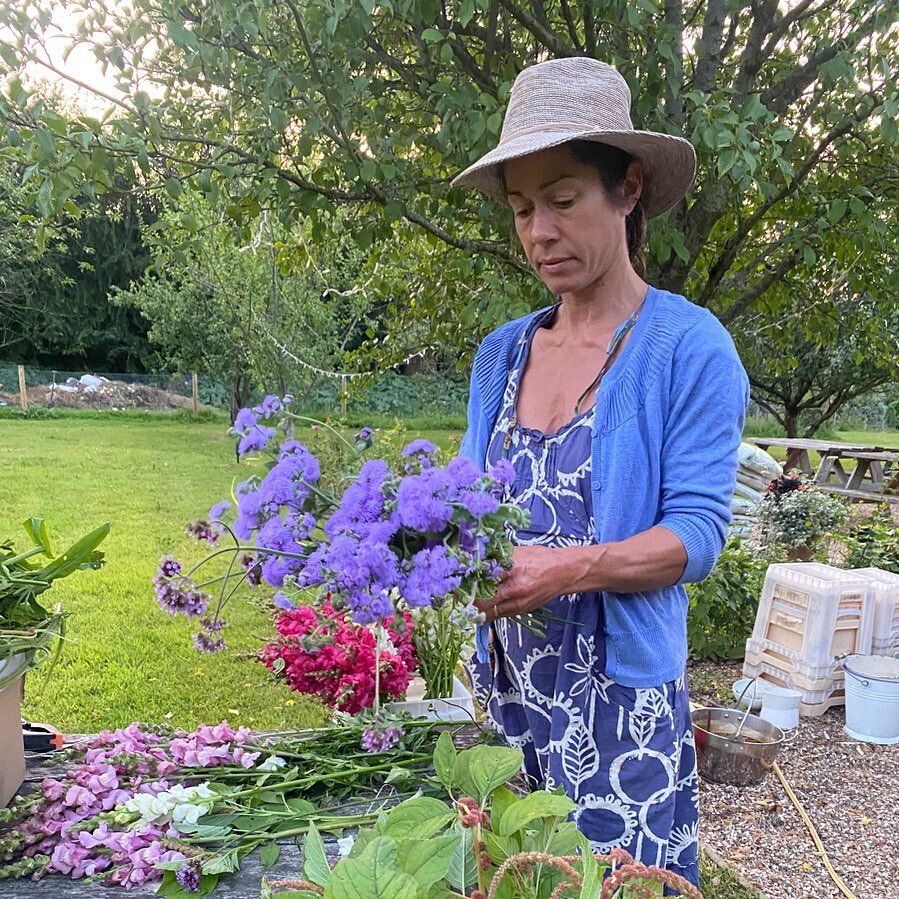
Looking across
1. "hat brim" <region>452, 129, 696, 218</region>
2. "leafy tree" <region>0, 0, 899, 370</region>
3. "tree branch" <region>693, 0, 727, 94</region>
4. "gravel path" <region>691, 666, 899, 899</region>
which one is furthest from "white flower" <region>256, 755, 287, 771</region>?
"tree branch" <region>693, 0, 727, 94</region>

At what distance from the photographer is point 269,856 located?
1020 mm

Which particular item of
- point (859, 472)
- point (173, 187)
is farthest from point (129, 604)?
point (859, 472)

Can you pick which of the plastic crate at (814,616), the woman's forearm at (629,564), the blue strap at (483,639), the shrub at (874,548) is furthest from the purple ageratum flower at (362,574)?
the shrub at (874,548)

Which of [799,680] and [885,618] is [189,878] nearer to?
[799,680]

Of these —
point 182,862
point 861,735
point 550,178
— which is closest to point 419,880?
point 182,862

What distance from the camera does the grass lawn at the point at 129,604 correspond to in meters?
3.95

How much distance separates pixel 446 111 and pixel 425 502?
5.81ft

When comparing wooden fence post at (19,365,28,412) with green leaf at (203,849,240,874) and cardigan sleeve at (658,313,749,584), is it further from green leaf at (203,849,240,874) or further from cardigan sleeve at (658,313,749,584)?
cardigan sleeve at (658,313,749,584)

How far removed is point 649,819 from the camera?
4.00ft

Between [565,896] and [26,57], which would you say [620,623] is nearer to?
[565,896]

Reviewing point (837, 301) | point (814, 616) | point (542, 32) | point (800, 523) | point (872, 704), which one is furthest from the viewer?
point (800, 523)

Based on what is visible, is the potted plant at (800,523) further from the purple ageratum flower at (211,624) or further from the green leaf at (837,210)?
the purple ageratum flower at (211,624)

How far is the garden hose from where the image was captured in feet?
8.65

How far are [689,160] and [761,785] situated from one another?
9.68ft
